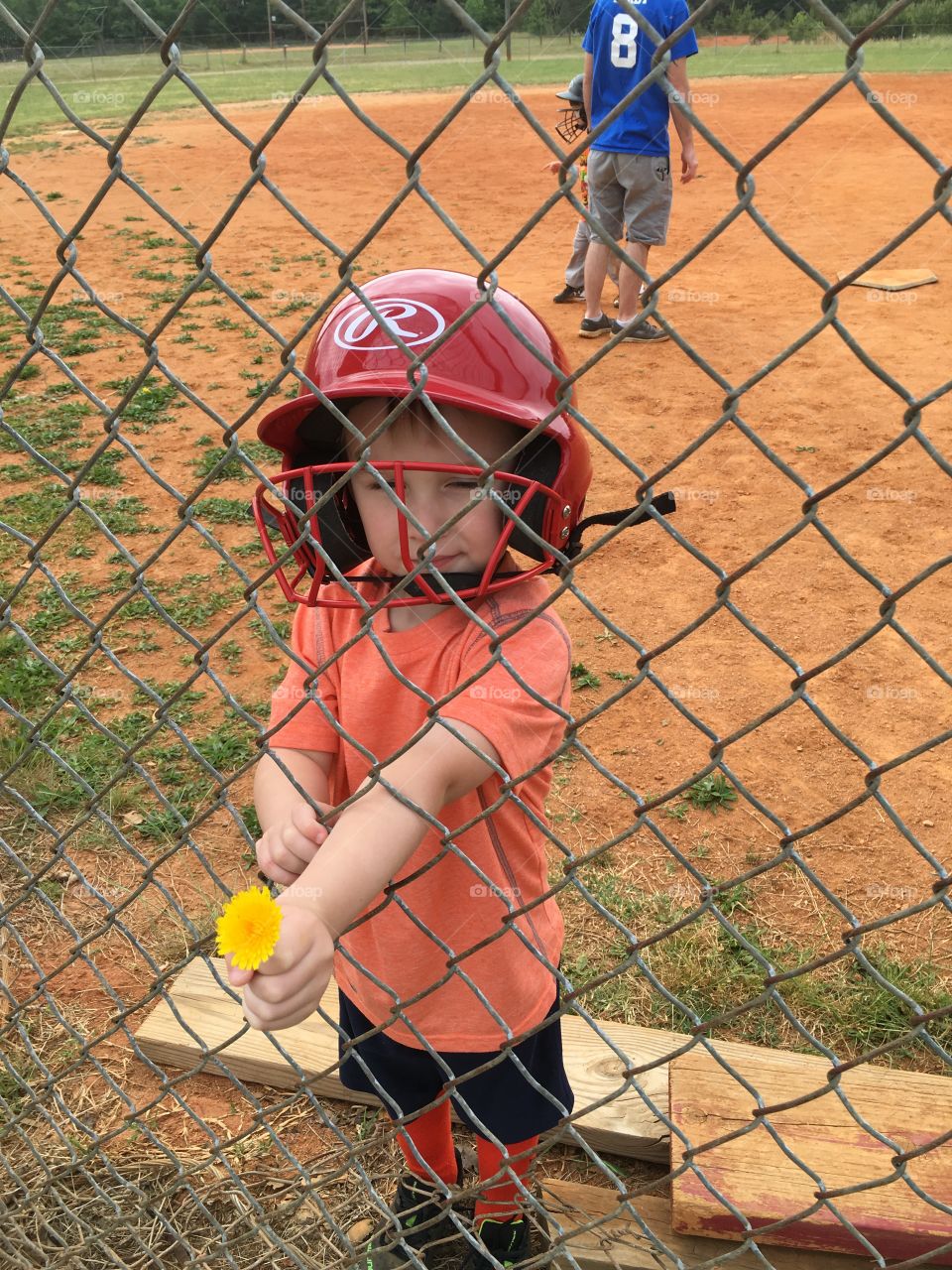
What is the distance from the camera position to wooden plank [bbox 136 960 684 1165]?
6.90 ft

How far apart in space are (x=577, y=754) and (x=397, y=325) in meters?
2.10

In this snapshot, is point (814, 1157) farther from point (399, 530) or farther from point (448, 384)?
point (448, 384)

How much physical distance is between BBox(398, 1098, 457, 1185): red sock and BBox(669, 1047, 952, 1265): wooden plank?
1.41 feet

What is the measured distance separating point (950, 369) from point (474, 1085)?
212 inches

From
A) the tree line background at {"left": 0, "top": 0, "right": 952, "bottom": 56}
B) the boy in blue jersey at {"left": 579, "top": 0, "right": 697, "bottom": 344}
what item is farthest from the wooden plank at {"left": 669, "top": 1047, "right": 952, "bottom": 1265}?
the boy in blue jersey at {"left": 579, "top": 0, "right": 697, "bottom": 344}

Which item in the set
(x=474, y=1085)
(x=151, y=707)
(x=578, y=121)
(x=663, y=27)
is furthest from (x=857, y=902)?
(x=578, y=121)

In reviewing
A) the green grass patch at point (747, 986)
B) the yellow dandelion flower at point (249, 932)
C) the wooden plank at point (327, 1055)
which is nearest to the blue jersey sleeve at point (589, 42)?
the green grass patch at point (747, 986)

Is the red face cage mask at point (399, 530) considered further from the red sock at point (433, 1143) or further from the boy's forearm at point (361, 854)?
the red sock at point (433, 1143)

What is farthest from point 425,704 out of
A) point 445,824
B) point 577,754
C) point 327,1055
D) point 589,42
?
point 589,42

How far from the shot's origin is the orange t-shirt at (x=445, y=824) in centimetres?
146

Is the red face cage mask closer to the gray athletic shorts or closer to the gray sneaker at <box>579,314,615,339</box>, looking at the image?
the gray athletic shorts

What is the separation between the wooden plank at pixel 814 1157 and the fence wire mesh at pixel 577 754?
1.2 inches

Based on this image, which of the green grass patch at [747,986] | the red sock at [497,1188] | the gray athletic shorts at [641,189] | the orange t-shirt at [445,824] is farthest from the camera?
the gray athletic shorts at [641,189]

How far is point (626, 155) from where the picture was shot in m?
5.84
